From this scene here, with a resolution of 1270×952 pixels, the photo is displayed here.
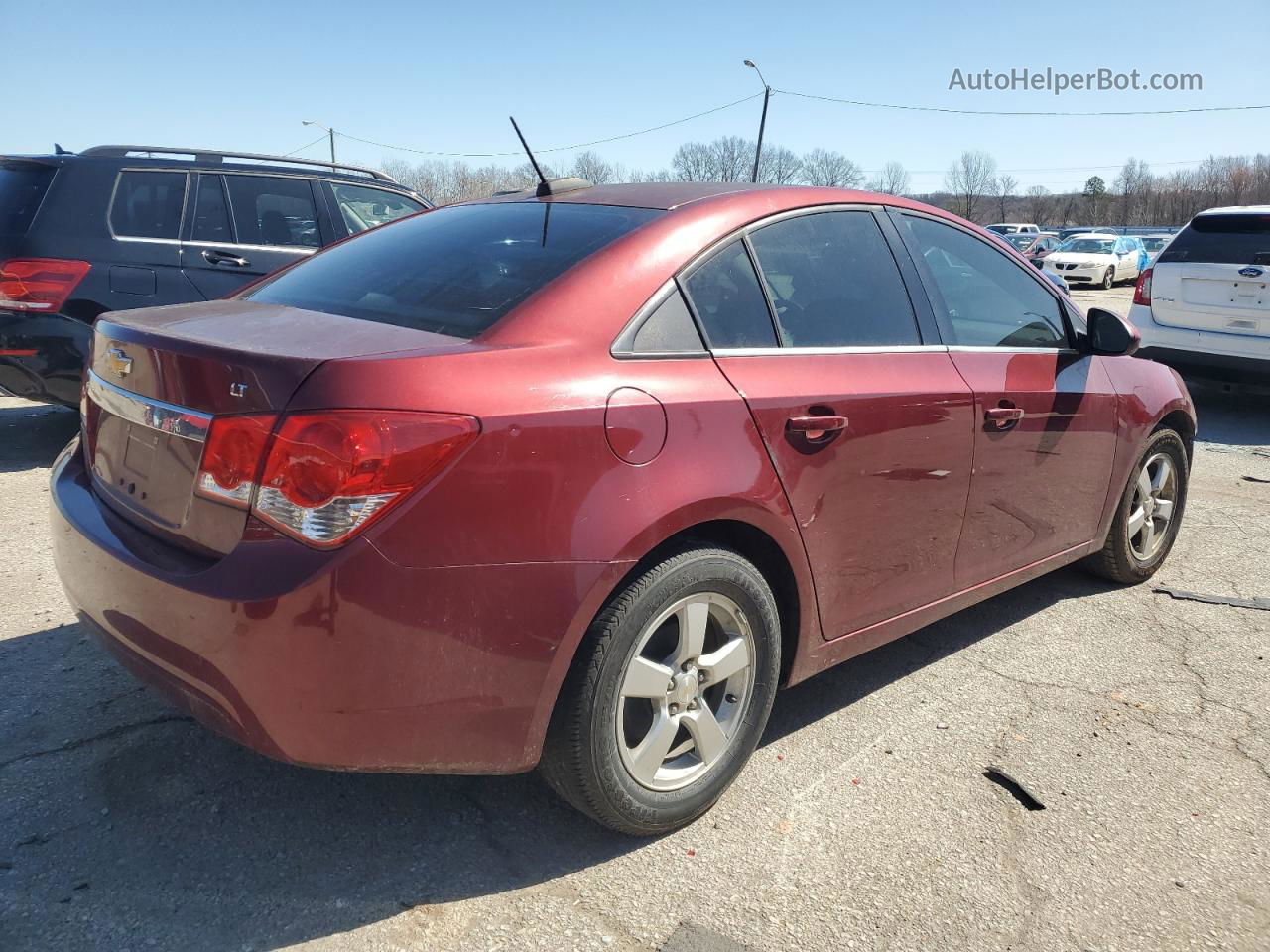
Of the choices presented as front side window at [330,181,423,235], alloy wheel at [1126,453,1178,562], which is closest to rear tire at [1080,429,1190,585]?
alloy wheel at [1126,453,1178,562]

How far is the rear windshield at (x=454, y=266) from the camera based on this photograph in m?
2.46

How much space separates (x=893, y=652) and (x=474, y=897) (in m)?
2.04

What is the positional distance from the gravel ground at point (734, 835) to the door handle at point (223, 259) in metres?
3.36

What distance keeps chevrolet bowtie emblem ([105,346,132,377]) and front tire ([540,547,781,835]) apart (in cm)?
127

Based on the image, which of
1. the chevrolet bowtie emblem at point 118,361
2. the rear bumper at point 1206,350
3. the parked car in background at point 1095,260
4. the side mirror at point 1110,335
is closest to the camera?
the chevrolet bowtie emblem at point 118,361

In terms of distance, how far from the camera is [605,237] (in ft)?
8.57

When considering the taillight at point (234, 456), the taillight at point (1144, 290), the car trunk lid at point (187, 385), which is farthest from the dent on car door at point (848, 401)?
the taillight at point (1144, 290)

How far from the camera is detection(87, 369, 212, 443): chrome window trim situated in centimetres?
213

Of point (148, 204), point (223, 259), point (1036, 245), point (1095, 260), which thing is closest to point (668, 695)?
point (223, 259)

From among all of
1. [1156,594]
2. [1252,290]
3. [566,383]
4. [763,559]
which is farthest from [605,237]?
[1252,290]

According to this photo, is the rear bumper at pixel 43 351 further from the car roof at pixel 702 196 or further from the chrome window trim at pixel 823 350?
the chrome window trim at pixel 823 350

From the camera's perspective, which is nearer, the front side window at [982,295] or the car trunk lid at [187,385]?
the car trunk lid at [187,385]

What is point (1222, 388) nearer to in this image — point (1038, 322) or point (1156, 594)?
point (1156, 594)

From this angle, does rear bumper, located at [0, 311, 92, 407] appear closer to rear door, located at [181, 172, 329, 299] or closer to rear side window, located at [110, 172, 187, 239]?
rear side window, located at [110, 172, 187, 239]
